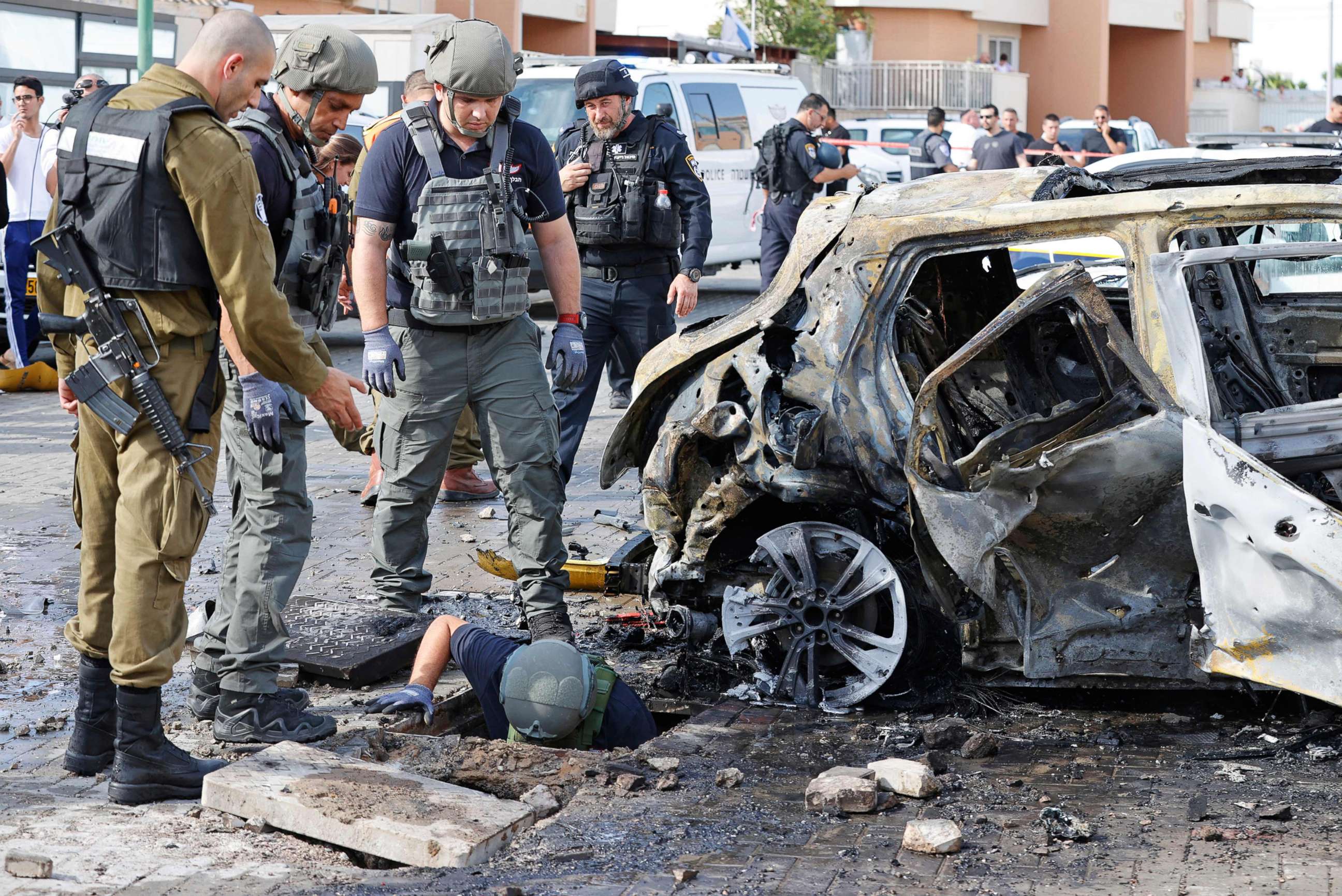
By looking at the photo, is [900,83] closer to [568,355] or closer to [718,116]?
[718,116]

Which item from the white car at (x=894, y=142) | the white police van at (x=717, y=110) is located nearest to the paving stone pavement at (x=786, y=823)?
the white police van at (x=717, y=110)

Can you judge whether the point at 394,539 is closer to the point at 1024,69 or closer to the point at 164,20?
the point at 164,20

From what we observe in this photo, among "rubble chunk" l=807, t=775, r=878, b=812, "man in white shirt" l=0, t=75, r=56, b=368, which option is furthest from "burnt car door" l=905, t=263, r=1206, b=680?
"man in white shirt" l=0, t=75, r=56, b=368

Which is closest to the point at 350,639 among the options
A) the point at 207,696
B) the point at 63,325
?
the point at 207,696

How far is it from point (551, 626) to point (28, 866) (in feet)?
7.33

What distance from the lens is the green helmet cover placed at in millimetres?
4629

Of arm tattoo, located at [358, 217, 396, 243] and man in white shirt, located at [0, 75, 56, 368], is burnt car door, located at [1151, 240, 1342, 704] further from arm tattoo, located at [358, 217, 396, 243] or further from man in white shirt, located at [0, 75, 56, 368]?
man in white shirt, located at [0, 75, 56, 368]

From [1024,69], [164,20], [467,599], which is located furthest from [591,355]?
[1024,69]

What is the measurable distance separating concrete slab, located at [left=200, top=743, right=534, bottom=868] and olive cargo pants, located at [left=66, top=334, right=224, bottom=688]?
392 millimetres

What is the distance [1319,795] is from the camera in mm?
4234

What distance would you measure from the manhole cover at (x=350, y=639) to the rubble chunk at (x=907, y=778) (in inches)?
76.9

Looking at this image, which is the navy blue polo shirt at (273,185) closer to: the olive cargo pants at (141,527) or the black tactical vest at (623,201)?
the olive cargo pants at (141,527)

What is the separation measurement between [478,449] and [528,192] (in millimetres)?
2853

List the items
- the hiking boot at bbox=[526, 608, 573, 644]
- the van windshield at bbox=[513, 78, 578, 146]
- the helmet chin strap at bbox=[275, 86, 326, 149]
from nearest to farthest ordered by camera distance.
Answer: the helmet chin strap at bbox=[275, 86, 326, 149], the hiking boot at bbox=[526, 608, 573, 644], the van windshield at bbox=[513, 78, 578, 146]
